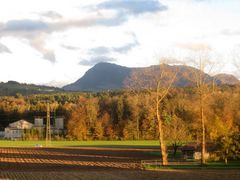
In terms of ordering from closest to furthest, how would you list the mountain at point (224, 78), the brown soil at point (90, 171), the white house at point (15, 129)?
1. the brown soil at point (90, 171)
2. the mountain at point (224, 78)
3. the white house at point (15, 129)

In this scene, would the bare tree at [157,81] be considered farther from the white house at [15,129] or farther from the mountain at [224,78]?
the white house at [15,129]

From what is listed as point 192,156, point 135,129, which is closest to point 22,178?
point 192,156

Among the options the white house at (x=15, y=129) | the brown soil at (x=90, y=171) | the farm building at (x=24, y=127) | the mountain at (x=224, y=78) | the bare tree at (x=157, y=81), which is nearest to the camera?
the brown soil at (x=90, y=171)

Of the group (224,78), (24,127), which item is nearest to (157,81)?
(224,78)

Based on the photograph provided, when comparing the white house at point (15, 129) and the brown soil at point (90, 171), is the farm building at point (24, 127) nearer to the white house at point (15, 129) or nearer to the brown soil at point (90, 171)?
the white house at point (15, 129)

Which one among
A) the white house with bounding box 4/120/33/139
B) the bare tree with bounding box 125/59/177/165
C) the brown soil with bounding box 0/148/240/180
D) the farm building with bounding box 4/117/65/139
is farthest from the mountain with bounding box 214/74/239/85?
the white house with bounding box 4/120/33/139

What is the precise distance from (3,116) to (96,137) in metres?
58.7

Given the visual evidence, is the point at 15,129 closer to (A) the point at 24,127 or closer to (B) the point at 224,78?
(A) the point at 24,127

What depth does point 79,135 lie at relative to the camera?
514 feet

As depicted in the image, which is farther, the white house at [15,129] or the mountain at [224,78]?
the white house at [15,129]

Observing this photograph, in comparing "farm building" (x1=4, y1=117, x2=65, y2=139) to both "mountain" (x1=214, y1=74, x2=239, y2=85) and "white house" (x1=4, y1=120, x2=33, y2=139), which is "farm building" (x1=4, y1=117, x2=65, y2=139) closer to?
"white house" (x1=4, y1=120, x2=33, y2=139)

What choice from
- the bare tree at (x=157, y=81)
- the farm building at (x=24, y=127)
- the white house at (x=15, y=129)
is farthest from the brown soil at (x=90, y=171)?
the white house at (x=15, y=129)

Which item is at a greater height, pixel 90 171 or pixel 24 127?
pixel 24 127

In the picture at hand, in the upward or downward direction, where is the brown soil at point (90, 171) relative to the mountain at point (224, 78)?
downward
